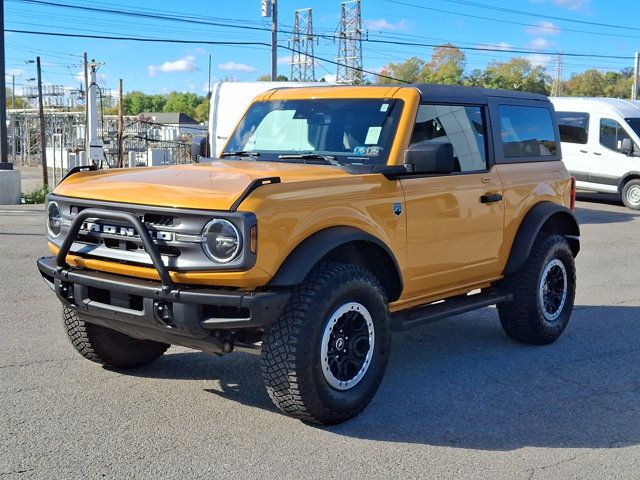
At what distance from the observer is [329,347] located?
449cm

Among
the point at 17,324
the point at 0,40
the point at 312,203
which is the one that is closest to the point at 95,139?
the point at 0,40

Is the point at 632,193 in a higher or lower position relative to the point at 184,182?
lower

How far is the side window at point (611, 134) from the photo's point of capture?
18.9 metres

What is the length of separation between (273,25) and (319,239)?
33.9m

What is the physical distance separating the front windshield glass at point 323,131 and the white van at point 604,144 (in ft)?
48.8

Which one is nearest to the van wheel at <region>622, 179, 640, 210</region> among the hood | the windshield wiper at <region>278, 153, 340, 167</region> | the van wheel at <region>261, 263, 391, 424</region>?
the windshield wiper at <region>278, 153, 340, 167</region>

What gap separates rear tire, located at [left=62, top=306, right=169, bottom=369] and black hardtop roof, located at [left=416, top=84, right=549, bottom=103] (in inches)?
104

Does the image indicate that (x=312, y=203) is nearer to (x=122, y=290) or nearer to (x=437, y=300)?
(x=122, y=290)

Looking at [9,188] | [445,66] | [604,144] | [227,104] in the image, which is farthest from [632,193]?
[445,66]

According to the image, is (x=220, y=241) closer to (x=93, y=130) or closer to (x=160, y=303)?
(x=160, y=303)

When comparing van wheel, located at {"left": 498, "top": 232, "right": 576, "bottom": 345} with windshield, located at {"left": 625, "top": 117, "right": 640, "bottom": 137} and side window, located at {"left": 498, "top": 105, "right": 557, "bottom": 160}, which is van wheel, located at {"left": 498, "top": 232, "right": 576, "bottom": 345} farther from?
windshield, located at {"left": 625, "top": 117, "right": 640, "bottom": 137}

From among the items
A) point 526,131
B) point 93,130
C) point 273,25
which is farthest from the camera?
point 273,25

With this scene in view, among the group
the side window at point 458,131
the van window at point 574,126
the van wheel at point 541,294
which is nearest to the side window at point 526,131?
the side window at point 458,131

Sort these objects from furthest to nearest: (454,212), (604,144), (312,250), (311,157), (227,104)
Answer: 1. (604,144)
2. (227,104)
3. (454,212)
4. (311,157)
5. (312,250)
